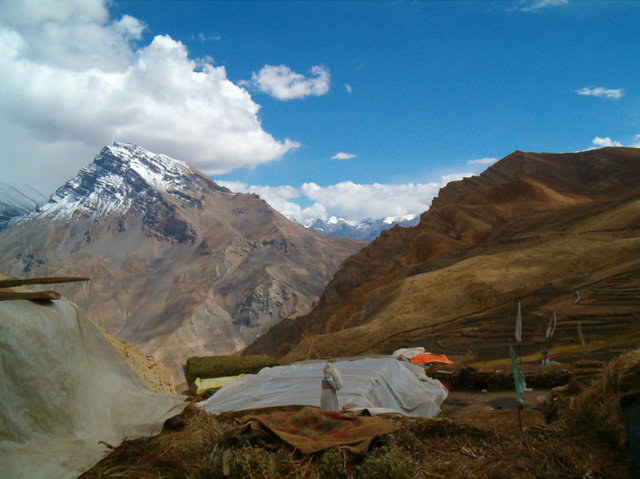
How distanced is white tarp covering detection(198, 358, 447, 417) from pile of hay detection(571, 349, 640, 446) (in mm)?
3027

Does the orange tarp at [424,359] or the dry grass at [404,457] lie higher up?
the dry grass at [404,457]

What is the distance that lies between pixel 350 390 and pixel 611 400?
4373mm

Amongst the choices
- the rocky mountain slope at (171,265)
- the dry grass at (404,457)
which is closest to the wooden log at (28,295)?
the dry grass at (404,457)

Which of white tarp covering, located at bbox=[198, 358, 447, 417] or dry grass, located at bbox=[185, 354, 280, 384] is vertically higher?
white tarp covering, located at bbox=[198, 358, 447, 417]

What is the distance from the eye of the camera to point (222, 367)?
17.8m

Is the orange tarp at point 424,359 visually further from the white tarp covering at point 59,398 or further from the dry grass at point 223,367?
the white tarp covering at point 59,398

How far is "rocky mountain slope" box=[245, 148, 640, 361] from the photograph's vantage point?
874 inches

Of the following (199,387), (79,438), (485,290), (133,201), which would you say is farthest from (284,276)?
(79,438)

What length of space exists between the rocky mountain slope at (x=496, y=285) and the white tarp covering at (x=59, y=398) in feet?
21.7

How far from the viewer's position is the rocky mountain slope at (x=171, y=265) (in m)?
126

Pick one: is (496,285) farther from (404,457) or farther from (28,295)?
(28,295)

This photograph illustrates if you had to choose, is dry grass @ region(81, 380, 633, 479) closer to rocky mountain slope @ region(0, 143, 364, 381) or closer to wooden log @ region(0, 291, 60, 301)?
wooden log @ region(0, 291, 60, 301)

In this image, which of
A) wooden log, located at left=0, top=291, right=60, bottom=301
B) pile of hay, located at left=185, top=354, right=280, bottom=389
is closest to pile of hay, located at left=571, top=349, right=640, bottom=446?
wooden log, located at left=0, top=291, right=60, bottom=301

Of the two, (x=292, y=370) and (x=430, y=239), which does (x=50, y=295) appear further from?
(x=430, y=239)
